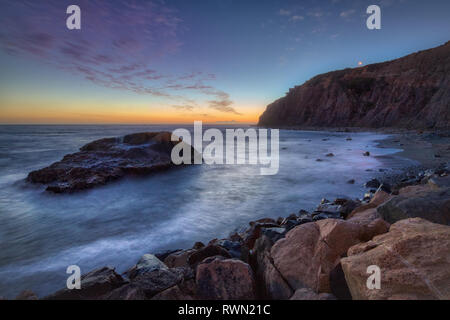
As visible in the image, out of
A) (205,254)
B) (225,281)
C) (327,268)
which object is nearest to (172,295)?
(225,281)

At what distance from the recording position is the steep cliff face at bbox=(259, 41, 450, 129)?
34281mm

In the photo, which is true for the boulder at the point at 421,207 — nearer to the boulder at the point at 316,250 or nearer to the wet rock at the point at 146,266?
the boulder at the point at 316,250

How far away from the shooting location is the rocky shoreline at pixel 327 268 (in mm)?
1688

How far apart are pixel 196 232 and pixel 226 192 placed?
11.2 ft

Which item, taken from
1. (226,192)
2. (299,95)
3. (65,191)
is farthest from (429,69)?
(65,191)

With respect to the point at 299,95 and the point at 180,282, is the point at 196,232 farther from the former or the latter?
the point at 299,95

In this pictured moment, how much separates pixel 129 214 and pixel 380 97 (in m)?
58.6

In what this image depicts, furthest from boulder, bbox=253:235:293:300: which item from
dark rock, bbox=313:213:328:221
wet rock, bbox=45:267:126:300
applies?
dark rock, bbox=313:213:328:221

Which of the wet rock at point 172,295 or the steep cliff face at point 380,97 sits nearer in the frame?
the wet rock at point 172,295

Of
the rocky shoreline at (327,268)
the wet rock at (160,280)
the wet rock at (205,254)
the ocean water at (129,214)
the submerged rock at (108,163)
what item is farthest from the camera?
the submerged rock at (108,163)

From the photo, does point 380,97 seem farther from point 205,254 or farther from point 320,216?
point 205,254

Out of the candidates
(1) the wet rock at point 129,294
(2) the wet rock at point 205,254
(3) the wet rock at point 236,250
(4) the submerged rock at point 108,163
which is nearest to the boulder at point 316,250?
(3) the wet rock at point 236,250

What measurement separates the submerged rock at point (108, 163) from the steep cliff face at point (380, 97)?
36.2m

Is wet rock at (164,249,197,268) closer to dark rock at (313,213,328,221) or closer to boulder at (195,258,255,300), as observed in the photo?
boulder at (195,258,255,300)
